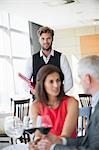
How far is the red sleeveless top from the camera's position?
2390 millimetres

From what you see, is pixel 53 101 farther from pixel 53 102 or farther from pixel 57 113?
pixel 57 113

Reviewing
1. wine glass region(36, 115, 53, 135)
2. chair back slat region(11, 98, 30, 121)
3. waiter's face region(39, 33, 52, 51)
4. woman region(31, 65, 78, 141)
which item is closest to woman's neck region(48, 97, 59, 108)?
woman region(31, 65, 78, 141)

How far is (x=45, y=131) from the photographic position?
1.87m

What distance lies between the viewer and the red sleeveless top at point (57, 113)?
2390 millimetres

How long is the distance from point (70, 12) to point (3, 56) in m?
1.86

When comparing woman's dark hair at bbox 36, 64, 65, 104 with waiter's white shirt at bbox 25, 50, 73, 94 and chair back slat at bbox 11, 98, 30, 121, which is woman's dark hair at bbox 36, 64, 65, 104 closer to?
waiter's white shirt at bbox 25, 50, 73, 94

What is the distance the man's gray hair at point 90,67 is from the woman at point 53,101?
71 cm

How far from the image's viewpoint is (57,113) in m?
A: 2.45

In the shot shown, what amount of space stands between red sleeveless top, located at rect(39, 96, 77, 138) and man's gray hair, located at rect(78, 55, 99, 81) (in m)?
0.75

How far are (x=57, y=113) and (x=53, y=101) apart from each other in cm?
11

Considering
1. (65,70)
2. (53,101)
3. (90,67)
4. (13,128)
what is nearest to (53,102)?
(53,101)

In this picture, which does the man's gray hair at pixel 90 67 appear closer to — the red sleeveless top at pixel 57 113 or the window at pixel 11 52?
the red sleeveless top at pixel 57 113

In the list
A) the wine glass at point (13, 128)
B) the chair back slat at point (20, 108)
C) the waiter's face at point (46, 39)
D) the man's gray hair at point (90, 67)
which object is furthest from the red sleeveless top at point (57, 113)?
the chair back slat at point (20, 108)

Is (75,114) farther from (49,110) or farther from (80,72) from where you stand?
(80,72)
